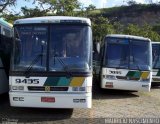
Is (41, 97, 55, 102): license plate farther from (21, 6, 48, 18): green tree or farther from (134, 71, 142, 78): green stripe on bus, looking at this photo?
(21, 6, 48, 18): green tree

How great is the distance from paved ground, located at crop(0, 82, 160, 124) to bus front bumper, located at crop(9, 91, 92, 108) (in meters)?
0.39

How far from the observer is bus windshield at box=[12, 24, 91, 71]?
12977mm

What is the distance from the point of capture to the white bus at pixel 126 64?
18.7m

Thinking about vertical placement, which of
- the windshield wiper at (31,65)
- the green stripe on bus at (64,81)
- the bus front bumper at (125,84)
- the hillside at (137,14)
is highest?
the windshield wiper at (31,65)

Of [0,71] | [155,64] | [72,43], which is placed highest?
[72,43]

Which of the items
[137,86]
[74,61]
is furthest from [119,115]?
[137,86]

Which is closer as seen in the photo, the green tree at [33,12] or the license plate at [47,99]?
the license plate at [47,99]

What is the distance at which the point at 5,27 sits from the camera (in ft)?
52.6

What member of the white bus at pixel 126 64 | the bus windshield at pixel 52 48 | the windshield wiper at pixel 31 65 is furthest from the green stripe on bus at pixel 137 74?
the windshield wiper at pixel 31 65

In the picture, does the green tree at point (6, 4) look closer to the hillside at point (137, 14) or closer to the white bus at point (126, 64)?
the white bus at point (126, 64)

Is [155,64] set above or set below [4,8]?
below

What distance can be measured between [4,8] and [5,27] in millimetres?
11346

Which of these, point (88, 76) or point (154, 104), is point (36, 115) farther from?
point (154, 104)

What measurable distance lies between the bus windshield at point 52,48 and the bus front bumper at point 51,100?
2.47 ft
